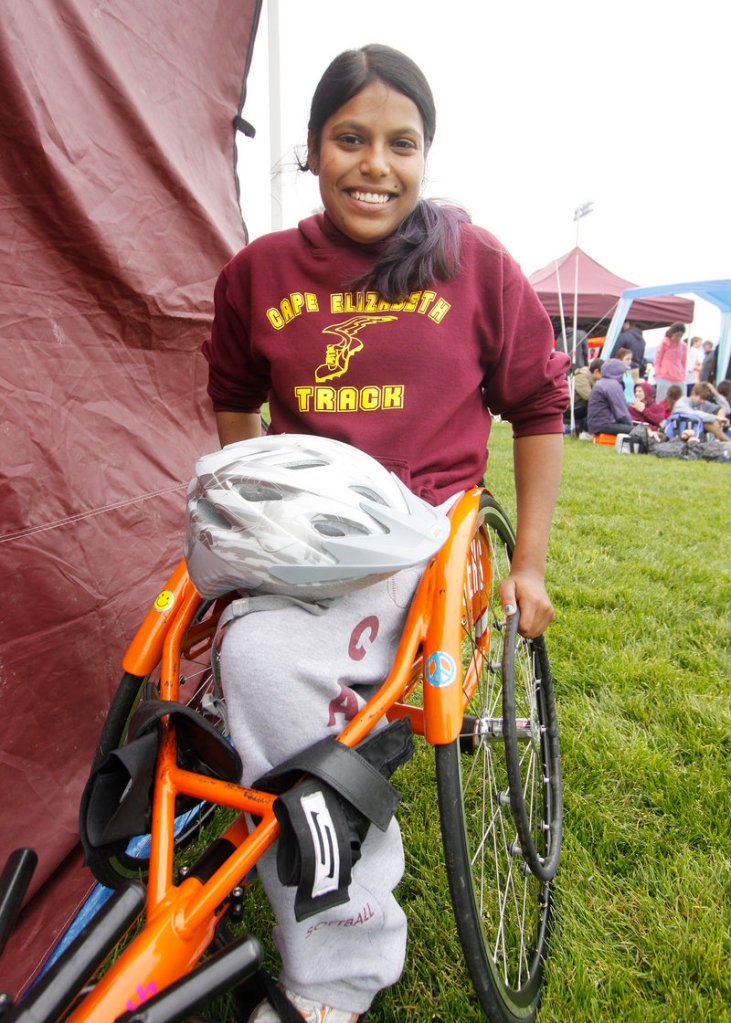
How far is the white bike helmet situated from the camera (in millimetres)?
1010

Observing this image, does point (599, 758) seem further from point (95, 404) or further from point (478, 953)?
point (95, 404)

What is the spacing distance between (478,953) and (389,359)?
40.8 inches

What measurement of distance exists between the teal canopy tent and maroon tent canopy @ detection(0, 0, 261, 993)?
36.7 feet

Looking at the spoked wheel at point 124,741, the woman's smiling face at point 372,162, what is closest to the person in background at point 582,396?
the woman's smiling face at point 372,162

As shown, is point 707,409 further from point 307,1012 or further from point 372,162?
point 307,1012

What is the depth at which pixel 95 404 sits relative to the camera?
179 cm

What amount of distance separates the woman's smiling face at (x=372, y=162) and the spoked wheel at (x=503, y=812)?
2.13 ft

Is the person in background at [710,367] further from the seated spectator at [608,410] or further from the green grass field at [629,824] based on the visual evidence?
the green grass field at [629,824]

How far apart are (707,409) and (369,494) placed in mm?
10560

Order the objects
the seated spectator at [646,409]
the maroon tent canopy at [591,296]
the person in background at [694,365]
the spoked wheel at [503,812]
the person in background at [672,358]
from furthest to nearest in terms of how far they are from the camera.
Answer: the maroon tent canopy at [591,296] < the person in background at [694,365] < the person in background at [672,358] < the seated spectator at [646,409] < the spoked wheel at [503,812]

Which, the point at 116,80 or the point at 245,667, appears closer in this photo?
the point at 245,667

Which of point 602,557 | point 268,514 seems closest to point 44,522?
point 268,514

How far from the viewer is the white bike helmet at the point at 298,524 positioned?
101 centimetres

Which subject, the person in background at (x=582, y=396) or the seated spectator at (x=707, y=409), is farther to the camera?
the person in background at (x=582, y=396)
